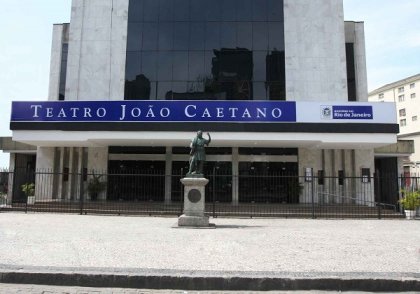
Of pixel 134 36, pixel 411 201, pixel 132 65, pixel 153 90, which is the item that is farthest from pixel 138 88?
pixel 411 201

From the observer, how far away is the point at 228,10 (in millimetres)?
27281

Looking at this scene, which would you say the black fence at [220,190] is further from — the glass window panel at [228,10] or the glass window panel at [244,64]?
the glass window panel at [228,10]

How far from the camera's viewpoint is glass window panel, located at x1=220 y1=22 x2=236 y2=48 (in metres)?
26.9

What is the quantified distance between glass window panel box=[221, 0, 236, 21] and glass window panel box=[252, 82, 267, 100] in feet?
15.8

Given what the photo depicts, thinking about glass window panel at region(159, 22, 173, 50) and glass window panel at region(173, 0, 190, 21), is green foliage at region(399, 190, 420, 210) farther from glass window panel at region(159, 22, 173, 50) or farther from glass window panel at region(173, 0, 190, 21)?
glass window panel at region(173, 0, 190, 21)

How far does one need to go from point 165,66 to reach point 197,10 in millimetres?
4455

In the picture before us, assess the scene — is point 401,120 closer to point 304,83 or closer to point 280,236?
point 304,83

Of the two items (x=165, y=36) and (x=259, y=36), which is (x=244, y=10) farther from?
(x=165, y=36)

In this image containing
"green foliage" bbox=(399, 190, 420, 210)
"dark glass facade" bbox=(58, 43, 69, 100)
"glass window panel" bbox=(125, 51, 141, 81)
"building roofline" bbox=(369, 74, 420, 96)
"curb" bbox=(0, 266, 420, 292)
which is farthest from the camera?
"building roofline" bbox=(369, 74, 420, 96)

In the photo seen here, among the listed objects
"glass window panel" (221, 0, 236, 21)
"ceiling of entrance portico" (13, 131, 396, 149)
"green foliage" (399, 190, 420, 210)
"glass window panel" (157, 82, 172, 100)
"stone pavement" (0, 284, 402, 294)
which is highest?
"glass window panel" (221, 0, 236, 21)

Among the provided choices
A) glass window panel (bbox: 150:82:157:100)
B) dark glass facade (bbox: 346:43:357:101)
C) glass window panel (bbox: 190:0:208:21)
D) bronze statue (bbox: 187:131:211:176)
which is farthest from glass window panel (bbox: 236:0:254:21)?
bronze statue (bbox: 187:131:211:176)

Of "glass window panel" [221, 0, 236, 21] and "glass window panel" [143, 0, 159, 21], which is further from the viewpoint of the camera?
"glass window panel" [143, 0, 159, 21]

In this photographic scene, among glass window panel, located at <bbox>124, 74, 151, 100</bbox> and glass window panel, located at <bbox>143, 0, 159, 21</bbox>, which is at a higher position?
glass window panel, located at <bbox>143, 0, 159, 21</bbox>

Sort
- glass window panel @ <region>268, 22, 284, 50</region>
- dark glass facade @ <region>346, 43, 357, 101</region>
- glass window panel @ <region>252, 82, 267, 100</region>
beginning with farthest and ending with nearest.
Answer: dark glass facade @ <region>346, 43, 357, 101</region>, glass window panel @ <region>268, 22, 284, 50</region>, glass window panel @ <region>252, 82, 267, 100</region>
